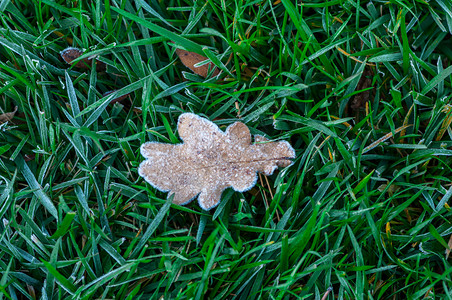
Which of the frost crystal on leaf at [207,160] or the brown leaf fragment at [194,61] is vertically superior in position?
the brown leaf fragment at [194,61]

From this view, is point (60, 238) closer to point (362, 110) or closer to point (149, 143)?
point (149, 143)

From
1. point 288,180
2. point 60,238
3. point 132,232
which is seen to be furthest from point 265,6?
point 60,238

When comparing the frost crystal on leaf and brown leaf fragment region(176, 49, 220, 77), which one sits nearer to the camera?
the frost crystal on leaf

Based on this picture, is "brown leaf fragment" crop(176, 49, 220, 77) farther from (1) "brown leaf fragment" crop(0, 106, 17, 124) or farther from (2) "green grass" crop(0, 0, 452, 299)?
(1) "brown leaf fragment" crop(0, 106, 17, 124)

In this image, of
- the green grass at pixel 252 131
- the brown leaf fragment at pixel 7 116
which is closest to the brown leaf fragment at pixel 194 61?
the green grass at pixel 252 131

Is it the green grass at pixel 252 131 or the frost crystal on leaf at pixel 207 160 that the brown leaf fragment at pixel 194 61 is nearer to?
the green grass at pixel 252 131

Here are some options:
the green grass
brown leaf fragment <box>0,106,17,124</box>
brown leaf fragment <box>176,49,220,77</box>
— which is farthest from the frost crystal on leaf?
brown leaf fragment <box>0,106,17,124</box>
